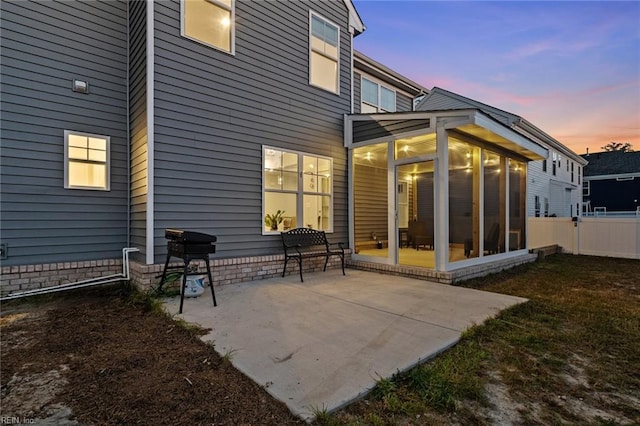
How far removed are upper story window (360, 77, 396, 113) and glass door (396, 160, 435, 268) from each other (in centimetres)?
337

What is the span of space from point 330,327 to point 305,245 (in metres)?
2.89

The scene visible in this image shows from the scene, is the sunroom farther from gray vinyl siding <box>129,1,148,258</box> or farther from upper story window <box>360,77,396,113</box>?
gray vinyl siding <box>129,1,148,258</box>

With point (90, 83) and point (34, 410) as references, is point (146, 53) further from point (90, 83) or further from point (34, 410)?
point (34, 410)

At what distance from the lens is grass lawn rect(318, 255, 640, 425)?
6.08 feet

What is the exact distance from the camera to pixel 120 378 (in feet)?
7.32

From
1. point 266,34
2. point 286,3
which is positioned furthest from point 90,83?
point 286,3

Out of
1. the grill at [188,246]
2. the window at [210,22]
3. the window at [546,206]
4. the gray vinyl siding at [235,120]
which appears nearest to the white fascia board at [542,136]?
the window at [546,206]

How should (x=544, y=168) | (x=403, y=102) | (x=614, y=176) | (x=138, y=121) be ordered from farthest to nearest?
1. (x=614, y=176)
2. (x=544, y=168)
3. (x=403, y=102)
4. (x=138, y=121)

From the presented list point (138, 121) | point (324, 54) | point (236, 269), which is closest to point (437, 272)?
point (236, 269)

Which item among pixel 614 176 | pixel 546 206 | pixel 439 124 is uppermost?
pixel 614 176

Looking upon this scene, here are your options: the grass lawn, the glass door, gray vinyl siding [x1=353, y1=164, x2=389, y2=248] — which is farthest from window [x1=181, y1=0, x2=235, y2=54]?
the grass lawn

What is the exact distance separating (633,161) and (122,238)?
116ft

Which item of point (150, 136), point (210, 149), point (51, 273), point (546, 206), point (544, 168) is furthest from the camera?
point (546, 206)

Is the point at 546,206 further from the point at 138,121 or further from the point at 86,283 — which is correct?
the point at 86,283
